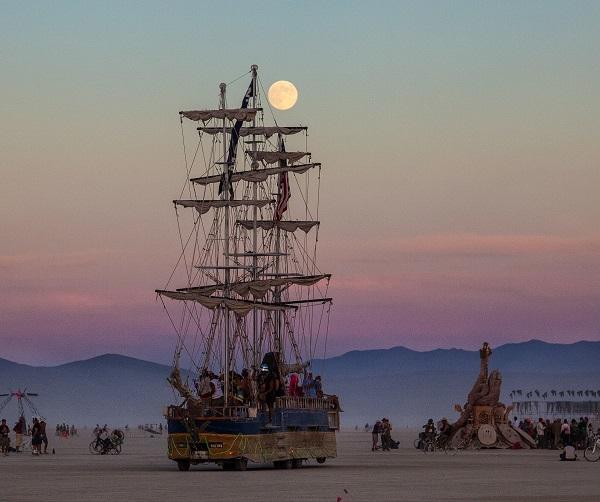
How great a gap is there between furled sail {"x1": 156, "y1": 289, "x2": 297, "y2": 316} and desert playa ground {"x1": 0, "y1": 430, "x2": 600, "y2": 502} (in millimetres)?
5911

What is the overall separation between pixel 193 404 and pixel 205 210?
11.6 metres

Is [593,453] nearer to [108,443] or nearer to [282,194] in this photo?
[282,194]

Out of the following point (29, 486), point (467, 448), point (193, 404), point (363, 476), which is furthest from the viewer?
point (467, 448)

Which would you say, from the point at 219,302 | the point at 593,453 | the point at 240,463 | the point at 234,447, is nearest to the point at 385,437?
the point at 593,453

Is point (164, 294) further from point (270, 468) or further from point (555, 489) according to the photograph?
point (555, 489)

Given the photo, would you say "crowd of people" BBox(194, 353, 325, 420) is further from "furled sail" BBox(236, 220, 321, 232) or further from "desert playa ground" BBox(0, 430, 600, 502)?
"furled sail" BBox(236, 220, 321, 232)

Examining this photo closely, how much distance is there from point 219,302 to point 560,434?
34402mm

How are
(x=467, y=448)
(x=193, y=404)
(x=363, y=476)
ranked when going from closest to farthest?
(x=363, y=476), (x=193, y=404), (x=467, y=448)

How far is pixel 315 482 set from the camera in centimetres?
4759

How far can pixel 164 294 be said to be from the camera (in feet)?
209

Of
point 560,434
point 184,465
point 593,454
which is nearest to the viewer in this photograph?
point 184,465

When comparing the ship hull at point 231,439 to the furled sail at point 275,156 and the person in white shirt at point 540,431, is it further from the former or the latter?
the person in white shirt at point 540,431

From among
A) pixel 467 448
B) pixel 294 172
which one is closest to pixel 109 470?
pixel 294 172

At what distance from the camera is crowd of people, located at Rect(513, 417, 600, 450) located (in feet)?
278
